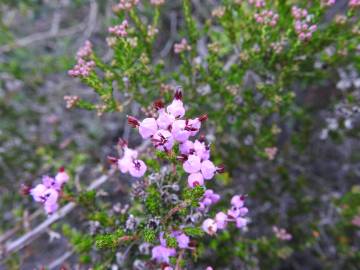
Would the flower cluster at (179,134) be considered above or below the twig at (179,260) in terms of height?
above

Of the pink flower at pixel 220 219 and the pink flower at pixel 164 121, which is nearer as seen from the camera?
the pink flower at pixel 164 121

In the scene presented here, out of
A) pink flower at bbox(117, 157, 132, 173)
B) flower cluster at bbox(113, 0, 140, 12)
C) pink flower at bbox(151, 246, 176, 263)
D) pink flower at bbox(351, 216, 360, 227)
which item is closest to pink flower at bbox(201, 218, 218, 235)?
pink flower at bbox(151, 246, 176, 263)

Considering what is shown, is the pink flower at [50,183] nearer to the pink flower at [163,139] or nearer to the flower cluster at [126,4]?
the pink flower at [163,139]

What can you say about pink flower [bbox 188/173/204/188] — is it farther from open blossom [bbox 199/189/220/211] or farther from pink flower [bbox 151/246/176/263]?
pink flower [bbox 151/246/176/263]

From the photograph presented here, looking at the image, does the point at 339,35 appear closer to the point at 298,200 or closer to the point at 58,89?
the point at 298,200

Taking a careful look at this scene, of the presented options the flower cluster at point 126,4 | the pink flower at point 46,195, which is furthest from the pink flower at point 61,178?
the flower cluster at point 126,4

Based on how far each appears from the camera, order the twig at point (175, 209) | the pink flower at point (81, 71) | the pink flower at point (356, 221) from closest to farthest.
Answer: the twig at point (175, 209), the pink flower at point (81, 71), the pink flower at point (356, 221)

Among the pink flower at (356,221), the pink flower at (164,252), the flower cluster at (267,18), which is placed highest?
the flower cluster at (267,18)
